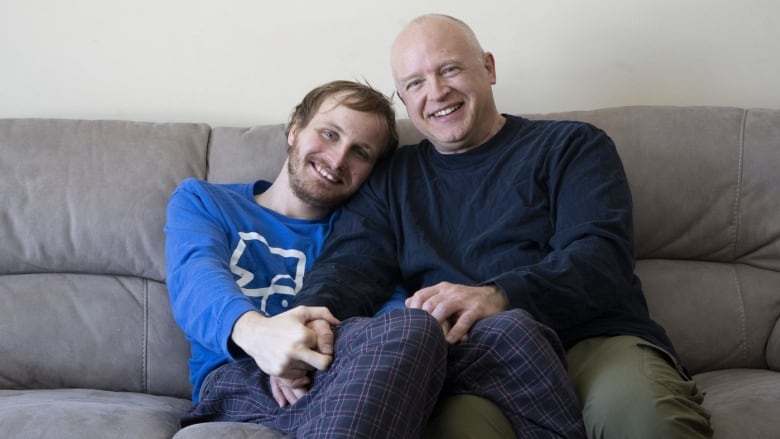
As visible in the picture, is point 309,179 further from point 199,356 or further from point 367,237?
point 199,356

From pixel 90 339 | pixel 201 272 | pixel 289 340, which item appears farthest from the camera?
pixel 90 339

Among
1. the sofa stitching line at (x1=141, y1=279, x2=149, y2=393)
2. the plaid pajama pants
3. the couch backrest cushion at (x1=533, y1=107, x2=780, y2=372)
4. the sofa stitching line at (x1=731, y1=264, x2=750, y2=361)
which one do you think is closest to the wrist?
the plaid pajama pants

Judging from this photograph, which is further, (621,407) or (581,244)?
(581,244)

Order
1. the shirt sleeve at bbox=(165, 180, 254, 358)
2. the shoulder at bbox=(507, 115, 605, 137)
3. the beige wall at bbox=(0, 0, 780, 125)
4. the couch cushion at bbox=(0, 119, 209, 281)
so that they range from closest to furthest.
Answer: the shirt sleeve at bbox=(165, 180, 254, 358)
the shoulder at bbox=(507, 115, 605, 137)
the couch cushion at bbox=(0, 119, 209, 281)
the beige wall at bbox=(0, 0, 780, 125)

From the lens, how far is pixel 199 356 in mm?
1791

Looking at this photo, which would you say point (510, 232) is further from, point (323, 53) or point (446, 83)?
point (323, 53)

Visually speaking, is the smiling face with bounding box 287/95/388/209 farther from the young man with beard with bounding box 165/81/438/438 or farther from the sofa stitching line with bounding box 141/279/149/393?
the sofa stitching line with bounding box 141/279/149/393

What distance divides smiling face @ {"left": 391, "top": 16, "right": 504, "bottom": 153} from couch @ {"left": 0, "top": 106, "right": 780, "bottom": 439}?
233mm

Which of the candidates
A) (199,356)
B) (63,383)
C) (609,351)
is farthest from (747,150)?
(63,383)

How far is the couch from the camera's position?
198cm

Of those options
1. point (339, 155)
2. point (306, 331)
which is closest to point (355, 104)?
point (339, 155)

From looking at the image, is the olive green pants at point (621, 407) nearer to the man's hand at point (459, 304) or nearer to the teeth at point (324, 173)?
the man's hand at point (459, 304)

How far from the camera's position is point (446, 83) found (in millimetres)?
1889

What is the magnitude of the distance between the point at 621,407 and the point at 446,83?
2.79 feet
